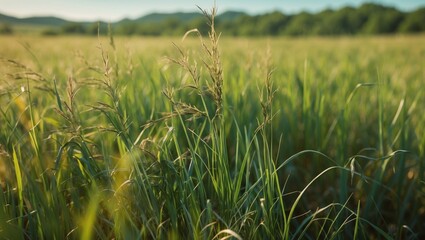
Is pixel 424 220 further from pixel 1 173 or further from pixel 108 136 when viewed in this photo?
pixel 1 173

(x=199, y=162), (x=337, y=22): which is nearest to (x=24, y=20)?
(x=199, y=162)

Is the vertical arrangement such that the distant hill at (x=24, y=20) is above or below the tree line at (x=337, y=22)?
below

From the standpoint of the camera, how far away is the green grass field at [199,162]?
0.90 meters

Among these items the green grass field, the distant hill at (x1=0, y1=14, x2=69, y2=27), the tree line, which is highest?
the tree line

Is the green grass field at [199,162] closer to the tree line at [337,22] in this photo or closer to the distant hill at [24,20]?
the distant hill at [24,20]

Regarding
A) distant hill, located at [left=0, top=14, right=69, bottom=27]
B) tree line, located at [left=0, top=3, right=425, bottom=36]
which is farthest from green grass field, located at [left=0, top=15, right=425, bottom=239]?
tree line, located at [left=0, top=3, right=425, bottom=36]

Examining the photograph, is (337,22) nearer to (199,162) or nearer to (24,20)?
(24,20)

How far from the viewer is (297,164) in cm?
173

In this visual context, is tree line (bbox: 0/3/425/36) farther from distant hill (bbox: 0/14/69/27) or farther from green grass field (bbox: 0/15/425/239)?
green grass field (bbox: 0/15/425/239)

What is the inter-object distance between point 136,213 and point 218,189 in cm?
26

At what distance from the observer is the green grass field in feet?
2.95

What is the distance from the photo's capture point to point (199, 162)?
1233 mm

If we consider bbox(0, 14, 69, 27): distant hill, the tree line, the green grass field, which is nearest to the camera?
the green grass field

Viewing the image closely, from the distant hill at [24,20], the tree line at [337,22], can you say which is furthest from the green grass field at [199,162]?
the tree line at [337,22]
